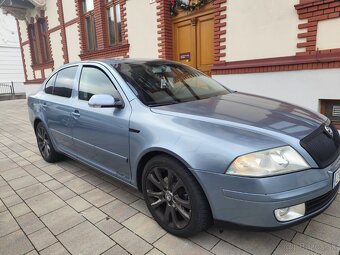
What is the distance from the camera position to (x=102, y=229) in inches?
94.8

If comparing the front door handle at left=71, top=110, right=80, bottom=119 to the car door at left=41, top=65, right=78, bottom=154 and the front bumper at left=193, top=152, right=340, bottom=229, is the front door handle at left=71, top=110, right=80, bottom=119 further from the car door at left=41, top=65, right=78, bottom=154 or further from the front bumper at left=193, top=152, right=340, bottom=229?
Answer: the front bumper at left=193, top=152, right=340, bottom=229

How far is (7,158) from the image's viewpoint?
4746 mm

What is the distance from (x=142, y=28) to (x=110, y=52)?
6.19 ft

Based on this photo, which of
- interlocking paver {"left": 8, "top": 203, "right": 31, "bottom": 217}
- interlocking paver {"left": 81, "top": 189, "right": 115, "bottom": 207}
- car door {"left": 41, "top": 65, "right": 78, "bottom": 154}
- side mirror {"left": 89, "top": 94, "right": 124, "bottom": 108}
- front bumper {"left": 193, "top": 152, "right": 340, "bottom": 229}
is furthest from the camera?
Result: car door {"left": 41, "top": 65, "right": 78, "bottom": 154}

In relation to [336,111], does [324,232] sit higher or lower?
lower

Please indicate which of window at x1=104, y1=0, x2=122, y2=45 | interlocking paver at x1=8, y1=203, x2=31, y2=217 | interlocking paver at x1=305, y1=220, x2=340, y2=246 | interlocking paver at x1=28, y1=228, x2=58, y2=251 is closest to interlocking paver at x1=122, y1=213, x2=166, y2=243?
interlocking paver at x1=28, y1=228, x2=58, y2=251

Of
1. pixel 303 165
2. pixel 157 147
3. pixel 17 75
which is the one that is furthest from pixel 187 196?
pixel 17 75

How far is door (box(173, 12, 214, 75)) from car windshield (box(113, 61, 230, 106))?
327 centimetres

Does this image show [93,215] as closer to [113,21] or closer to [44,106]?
[44,106]

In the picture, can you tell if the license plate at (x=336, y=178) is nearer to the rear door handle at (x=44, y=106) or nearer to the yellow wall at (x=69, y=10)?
the rear door handle at (x=44, y=106)

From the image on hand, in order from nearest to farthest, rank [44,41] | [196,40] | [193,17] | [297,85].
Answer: [297,85] < [193,17] < [196,40] < [44,41]

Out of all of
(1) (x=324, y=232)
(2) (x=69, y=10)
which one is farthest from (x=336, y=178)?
(2) (x=69, y=10)

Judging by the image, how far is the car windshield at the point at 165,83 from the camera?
257 cm

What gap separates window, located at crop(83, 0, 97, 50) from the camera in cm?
994
